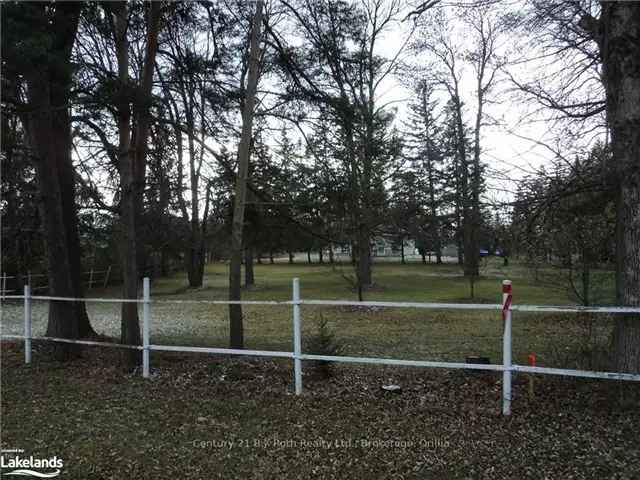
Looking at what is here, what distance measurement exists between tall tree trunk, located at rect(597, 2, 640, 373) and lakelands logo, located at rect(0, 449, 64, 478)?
5.36m

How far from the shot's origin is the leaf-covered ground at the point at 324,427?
3484 mm

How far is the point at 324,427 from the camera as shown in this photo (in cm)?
422

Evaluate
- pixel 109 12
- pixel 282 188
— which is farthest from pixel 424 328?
pixel 109 12

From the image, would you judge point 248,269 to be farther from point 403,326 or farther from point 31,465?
point 31,465

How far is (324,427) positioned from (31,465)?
2.48 m

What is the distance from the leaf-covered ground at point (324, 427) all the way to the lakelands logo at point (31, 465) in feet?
0.28

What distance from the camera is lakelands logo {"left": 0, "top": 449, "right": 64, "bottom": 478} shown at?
137 inches

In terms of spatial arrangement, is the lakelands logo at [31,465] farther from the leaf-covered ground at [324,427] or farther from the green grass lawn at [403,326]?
the green grass lawn at [403,326]

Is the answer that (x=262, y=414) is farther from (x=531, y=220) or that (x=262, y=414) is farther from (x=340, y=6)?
(x=340, y=6)

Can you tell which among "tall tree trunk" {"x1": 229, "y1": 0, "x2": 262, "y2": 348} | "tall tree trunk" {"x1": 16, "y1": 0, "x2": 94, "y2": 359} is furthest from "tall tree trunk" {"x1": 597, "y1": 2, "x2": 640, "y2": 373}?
"tall tree trunk" {"x1": 16, "y1": 0, "x2": 94, "y2": 359}

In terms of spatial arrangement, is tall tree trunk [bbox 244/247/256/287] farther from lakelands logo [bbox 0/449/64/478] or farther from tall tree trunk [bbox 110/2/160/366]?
lakelands logo [bbox 0/449/64/478]

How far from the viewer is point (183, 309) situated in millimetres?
17141

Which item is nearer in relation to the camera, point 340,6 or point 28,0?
point 28,0

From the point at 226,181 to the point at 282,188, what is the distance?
1489 mm
